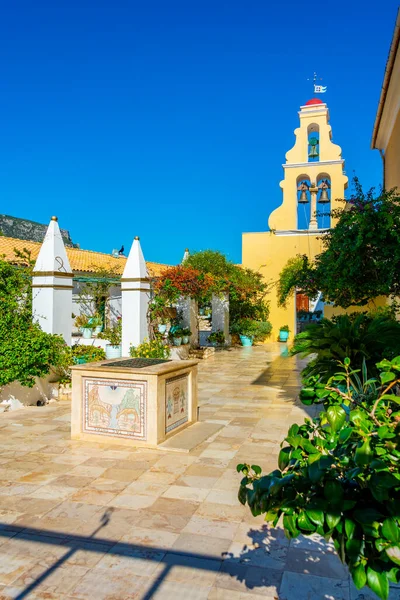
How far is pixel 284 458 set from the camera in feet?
4.96

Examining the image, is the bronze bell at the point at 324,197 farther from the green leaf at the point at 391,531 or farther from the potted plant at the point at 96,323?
the green leaf at the point at 391,531

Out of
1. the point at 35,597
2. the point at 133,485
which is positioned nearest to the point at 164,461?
the point at 133,485

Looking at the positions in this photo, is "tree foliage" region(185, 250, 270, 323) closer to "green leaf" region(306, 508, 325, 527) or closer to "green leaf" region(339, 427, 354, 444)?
"green leaf" region(339, 427, 354, 444)

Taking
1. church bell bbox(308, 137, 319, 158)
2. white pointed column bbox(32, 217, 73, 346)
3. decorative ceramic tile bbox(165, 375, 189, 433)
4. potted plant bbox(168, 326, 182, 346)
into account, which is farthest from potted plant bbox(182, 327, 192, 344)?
church bell bbox(308, 137, 319, 158)

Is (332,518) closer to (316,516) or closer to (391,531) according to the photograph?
(316,516)

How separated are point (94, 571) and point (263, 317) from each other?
17.1 metres

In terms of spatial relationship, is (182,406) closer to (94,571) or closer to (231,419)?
(231,419)

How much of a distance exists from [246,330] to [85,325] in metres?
7.44

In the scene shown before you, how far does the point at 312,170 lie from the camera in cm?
1803

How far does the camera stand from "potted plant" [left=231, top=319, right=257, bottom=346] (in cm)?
1858

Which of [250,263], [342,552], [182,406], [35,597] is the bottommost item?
[35,597]

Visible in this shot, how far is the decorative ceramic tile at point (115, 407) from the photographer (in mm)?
5180

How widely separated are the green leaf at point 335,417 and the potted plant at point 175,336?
38.8 ft

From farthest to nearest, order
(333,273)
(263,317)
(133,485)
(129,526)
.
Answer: (263,317) → (333,273) → (133,485) → (129,526)
